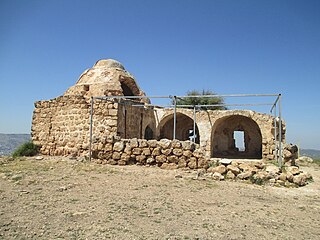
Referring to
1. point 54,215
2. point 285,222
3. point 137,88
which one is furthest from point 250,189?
point 137,88

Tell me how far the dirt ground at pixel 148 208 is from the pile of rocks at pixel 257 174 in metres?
0.32

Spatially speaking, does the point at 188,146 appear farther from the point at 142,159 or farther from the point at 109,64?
the point at 109,64

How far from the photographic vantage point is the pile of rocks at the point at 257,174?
253 inches

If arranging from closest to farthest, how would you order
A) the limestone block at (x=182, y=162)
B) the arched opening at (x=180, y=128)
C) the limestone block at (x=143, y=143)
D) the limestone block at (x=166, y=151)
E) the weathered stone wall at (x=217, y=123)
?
the limestone block at (x=182, y=162) → the limestone block at (x=166, y=151) → the limestone block at (x=143, y=143) → the weathered stone wall at (x=217, y=123) → the arched opening at (x=180, y=128)

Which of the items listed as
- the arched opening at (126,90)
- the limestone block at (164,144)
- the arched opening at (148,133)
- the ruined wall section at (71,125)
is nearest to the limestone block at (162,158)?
the limestone block at (164,144)

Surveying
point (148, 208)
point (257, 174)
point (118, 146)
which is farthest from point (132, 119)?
point (148, 208)

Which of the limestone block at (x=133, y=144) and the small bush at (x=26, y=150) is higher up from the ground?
the limestone block at (x=133, y=144)

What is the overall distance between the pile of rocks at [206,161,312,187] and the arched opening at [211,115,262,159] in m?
11.9

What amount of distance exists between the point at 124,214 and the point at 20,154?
893cm

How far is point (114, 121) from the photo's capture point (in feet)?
35.7

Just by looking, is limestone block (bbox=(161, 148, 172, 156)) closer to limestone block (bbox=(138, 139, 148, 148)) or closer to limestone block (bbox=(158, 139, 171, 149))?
limestone block (bbox=(158, 139, 171, 149))

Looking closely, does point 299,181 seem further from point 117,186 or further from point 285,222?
point 117,186

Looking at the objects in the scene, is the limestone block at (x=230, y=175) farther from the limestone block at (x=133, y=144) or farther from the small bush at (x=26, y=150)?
the small bush at (x=26, y=150)

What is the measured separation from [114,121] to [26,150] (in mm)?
3961
